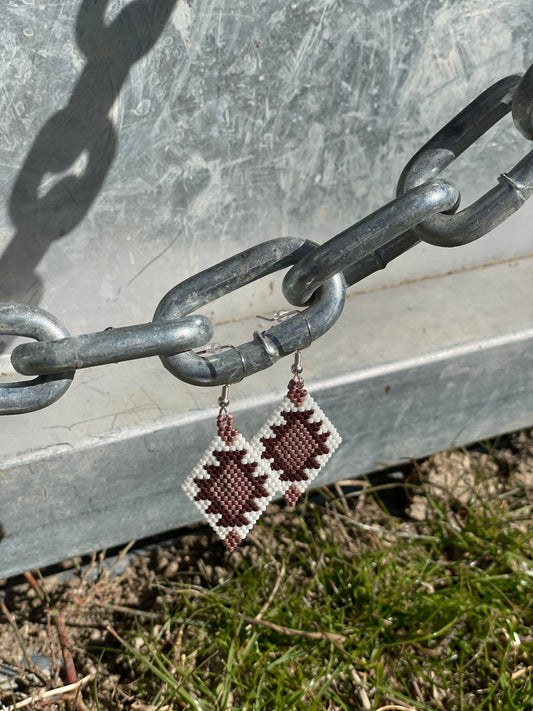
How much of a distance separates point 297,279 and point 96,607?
1274 millimetres

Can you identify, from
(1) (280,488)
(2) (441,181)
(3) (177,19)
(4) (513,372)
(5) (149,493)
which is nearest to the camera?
(2) (441,181)

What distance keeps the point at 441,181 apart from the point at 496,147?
137cm

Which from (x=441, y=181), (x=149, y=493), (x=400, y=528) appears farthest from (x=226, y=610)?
(x=441, y=181)

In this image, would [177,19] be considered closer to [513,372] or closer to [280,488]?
[280,488]

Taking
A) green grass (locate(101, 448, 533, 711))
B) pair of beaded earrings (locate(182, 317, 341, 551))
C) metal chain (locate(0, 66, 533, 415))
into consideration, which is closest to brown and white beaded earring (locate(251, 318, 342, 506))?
pair of beaded earrings (locate(182, 317, 341, 551))

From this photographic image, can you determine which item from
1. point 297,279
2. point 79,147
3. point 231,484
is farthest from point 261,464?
point 79,147

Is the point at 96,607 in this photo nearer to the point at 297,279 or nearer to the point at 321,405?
the point at 321,405

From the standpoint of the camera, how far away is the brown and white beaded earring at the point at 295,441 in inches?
48.0

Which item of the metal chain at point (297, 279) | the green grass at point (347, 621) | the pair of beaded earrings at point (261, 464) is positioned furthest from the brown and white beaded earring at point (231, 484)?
the green grass at point (347, 621)

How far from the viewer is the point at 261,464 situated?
4.05ft

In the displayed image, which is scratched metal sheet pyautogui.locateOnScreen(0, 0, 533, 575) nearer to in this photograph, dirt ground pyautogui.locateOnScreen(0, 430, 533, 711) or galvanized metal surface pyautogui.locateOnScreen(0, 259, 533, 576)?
galvanized metal surface pyautogui.locateOnScreen(0, 259, 533, 576)

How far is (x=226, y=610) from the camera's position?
179 centimetres

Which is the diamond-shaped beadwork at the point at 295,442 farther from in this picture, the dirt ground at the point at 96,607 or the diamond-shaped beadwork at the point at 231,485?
the dirt ground at the point at 96,607

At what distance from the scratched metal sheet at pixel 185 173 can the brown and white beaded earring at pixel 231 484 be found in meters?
0.42
